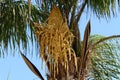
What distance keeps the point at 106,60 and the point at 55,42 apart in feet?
9.02

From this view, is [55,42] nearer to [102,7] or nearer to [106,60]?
[102,7]

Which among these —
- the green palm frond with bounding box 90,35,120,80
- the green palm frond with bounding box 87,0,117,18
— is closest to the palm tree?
the green palm frond with bounding box 87,0,117,18

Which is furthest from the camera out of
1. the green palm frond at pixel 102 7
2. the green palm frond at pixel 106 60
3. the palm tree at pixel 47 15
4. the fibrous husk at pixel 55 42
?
the green palm frond at pixel 106 60

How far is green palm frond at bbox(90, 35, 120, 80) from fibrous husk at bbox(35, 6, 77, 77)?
6.75 feet

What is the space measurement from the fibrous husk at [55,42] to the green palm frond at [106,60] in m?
2.06

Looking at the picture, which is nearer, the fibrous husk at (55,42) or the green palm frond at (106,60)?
the fibrous husk at (55,42)

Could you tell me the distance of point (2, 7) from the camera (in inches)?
174

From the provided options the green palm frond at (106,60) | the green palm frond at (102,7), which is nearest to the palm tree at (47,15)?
the green palm frond at (102,7)

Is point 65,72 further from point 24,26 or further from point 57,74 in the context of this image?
point 24,26

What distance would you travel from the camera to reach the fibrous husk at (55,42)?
140 inches

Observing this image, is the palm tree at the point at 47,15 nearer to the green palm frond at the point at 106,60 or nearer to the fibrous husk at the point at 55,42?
the fibrous husk at the point at 55,42

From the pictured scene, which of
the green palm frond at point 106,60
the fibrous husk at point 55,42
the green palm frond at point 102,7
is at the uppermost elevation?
the green palm frond at point 102,7

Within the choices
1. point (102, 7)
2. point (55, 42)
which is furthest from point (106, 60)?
point (55, 42)

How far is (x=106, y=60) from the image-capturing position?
6.13 m
